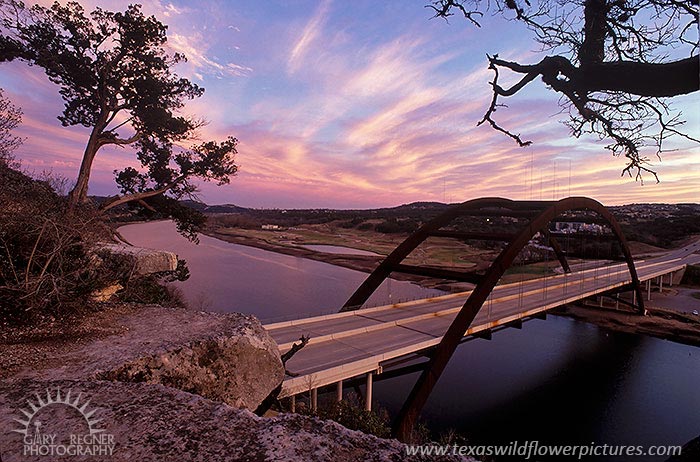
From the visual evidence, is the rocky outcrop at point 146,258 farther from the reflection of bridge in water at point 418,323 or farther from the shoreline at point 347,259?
the shoreline at point 347,259

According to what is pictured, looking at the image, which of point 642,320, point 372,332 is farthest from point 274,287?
point 642,320

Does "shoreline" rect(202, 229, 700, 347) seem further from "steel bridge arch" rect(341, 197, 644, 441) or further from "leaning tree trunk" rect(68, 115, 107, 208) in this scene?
"leaning tree trunk" rect(68, 115, 107, 208)

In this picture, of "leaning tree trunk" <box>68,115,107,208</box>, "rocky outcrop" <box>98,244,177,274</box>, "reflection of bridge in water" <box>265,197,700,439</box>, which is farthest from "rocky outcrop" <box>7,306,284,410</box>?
"leaning tree trunk" <box>68,115,107,208</box>

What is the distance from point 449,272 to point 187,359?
12.2 meters

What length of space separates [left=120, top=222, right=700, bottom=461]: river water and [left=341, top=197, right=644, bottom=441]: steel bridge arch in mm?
1394

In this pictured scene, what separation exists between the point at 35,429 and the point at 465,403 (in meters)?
16.1

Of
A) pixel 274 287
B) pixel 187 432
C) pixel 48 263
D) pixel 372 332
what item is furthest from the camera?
pixel 274 287

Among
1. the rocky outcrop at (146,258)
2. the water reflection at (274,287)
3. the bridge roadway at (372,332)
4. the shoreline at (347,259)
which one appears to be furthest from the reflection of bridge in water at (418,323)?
the shoreline at (347,259)

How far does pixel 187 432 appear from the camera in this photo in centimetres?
188

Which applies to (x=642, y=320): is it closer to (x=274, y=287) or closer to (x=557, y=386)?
(x=557, y=386)

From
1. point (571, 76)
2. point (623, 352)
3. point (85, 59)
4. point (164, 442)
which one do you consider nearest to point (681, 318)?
point (623, 352)

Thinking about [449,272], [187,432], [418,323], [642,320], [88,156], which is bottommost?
[642,320]

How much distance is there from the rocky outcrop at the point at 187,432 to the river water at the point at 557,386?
10690mm

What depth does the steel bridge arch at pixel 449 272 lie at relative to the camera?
35.1ft
